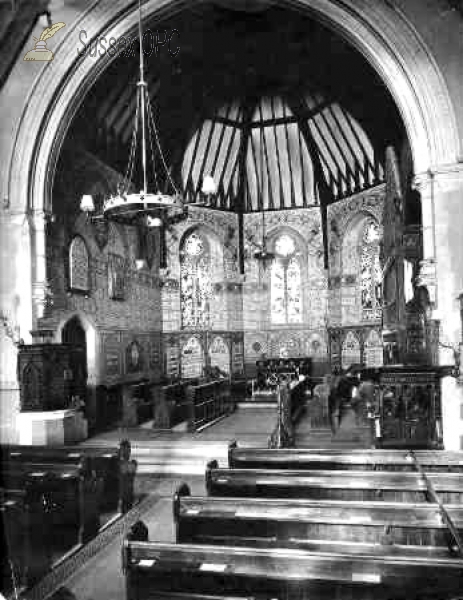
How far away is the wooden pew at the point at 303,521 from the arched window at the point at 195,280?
50.6 feet

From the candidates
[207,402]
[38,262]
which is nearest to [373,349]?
[207,402]

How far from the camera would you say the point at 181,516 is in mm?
4840

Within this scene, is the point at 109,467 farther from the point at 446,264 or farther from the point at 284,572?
the point at 446,264

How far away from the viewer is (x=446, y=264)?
9.38m

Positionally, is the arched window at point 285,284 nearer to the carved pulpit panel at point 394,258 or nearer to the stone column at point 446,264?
the carved pulpit panel at point 394,258

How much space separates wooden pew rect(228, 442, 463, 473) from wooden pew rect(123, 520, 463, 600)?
2923mm

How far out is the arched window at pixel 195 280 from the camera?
20.4 meters

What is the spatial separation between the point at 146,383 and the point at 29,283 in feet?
17.0

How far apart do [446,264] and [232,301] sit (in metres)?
12.3

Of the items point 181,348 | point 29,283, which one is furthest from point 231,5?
point 181,348

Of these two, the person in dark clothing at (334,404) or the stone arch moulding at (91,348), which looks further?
the stone arch moulding at (91,348)

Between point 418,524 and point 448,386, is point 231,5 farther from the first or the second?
point 418,524

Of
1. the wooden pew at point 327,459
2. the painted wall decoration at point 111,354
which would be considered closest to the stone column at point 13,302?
the painted wall decoration at point 111,354

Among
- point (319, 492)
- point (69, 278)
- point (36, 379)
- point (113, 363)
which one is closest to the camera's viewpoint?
point (319, 492)
